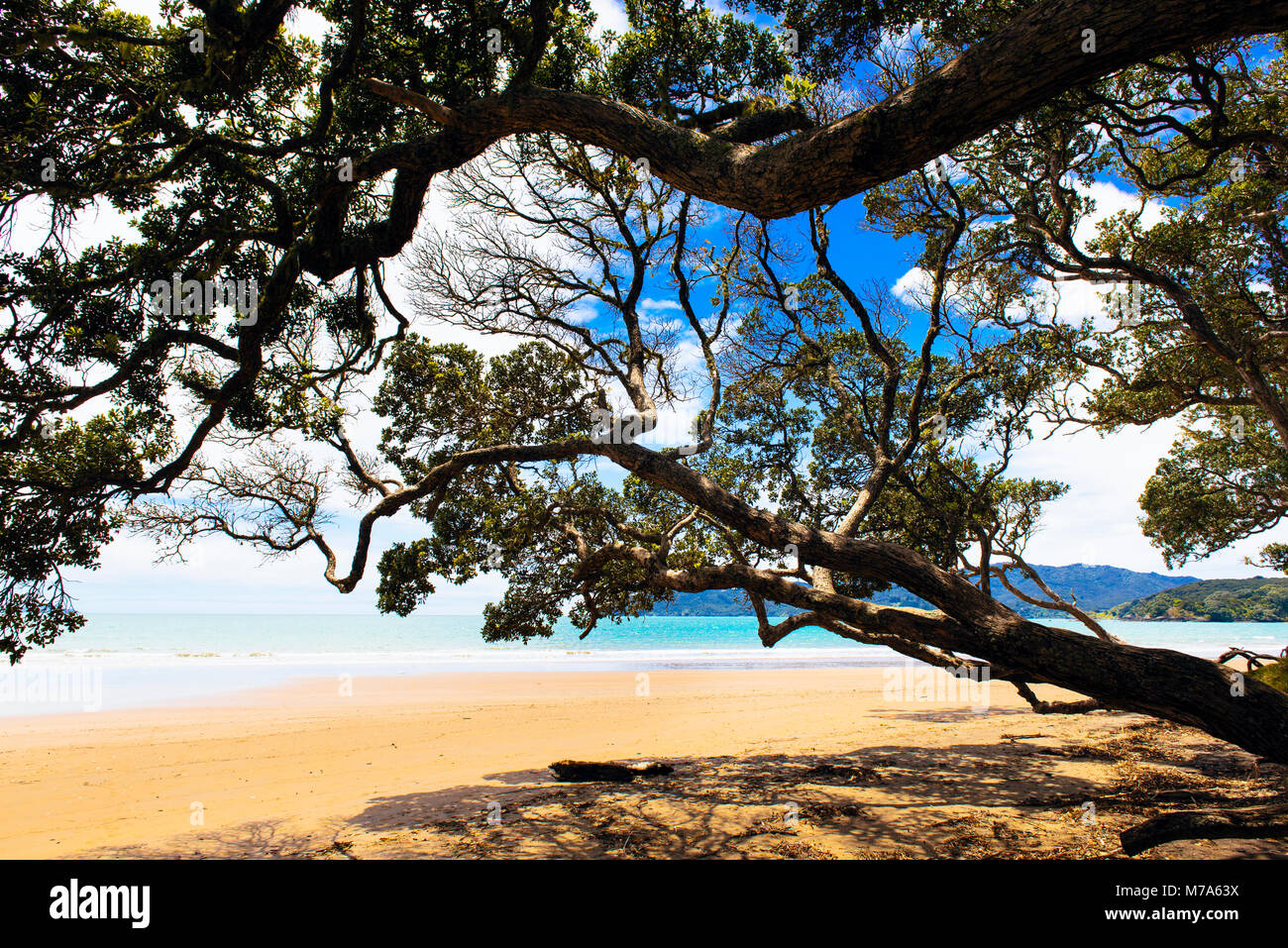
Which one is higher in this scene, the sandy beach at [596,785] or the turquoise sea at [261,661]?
the sandy beach at [596,785]

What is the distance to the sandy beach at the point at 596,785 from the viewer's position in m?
6.26

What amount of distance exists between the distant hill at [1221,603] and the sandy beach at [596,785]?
103780 mm

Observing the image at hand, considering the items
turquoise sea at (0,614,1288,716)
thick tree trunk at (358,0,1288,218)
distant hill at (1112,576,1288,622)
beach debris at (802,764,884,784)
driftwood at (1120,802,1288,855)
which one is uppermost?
thick tree trunk at (358,0,1288,218)

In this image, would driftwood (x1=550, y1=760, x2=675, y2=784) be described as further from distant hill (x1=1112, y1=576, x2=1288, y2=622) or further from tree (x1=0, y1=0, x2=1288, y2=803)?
distant hill (x1=1112, y1=576, x2=1288, y2=622)

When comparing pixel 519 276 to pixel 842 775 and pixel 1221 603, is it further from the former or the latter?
pixel 1221 603

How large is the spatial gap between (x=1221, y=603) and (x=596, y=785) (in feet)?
435

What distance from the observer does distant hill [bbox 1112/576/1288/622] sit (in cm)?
8800

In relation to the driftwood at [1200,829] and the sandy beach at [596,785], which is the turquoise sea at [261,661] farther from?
the driftwood at [1200,829]

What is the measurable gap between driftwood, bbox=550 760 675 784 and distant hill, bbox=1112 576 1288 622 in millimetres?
109809

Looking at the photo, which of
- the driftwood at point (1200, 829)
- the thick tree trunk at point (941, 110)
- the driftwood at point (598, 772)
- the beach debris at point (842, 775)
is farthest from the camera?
the driftwood at point (598, 772)

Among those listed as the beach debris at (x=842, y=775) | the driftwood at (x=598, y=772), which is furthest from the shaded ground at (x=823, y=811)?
the driftwood at (x=598, y=772)

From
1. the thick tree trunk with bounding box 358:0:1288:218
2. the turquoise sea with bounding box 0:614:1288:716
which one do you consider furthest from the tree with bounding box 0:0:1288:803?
the turquoise sea with bounding box 0:614:1288:716

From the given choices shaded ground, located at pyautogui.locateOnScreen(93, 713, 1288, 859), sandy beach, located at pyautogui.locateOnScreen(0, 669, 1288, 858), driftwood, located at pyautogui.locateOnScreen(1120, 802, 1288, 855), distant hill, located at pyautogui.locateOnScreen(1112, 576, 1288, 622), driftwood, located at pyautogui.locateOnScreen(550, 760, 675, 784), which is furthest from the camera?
distant hill, located at pyautogui.locateOnScreen(1112, 576, 1288, 622)

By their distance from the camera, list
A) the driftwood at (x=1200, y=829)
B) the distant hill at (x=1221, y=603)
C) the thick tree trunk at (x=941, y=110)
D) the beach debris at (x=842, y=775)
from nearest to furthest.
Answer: the thick tree trunk at (x=941, y=110)
the driftwood at (x=1200, y=829)
the beach debris at (x=842, y=775)
the distant hill at (x=1221, y=603)
